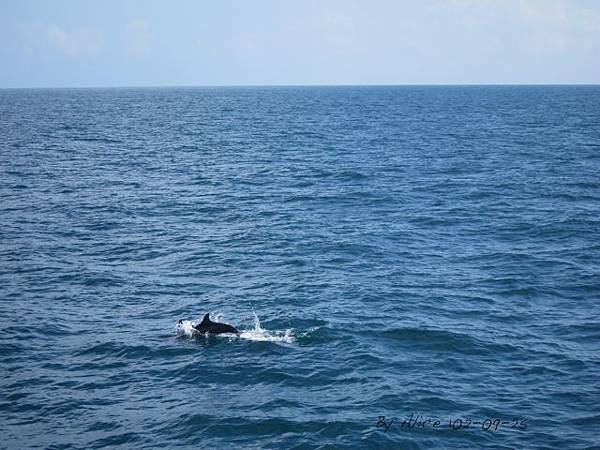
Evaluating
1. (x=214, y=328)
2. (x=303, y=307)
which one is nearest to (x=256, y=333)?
(x=214, y=328)

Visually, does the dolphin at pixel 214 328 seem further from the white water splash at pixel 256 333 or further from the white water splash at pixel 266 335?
the white water splash at pixel 266 335

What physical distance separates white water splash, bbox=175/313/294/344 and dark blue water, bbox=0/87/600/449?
13cm

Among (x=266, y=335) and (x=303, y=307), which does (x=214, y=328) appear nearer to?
(x=266, y=335)

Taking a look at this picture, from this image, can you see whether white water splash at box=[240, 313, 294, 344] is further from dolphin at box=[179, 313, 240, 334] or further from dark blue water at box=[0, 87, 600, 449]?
dolphin at box=[179, 313, 240, 334]

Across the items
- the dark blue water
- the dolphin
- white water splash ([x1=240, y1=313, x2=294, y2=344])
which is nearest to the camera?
the dark blue water

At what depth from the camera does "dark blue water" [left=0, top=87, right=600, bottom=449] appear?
19.2 metres

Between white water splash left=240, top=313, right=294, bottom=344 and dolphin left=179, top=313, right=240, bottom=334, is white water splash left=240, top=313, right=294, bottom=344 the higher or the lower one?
the lower one

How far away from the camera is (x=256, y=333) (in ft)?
85.3

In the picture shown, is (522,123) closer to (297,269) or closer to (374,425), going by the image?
(297,269)

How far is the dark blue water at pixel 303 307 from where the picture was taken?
19234mm

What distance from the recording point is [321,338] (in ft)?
83.7

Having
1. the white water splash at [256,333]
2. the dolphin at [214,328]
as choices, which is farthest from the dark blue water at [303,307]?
the dolphin at [214,328]

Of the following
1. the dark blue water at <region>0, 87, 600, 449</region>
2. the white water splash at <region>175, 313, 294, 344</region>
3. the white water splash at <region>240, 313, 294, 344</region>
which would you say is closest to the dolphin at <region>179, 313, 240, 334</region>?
the white water splash at <region>175, 313, 294, 344</region>

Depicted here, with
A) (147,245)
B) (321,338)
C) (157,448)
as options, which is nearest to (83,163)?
(147,245)
